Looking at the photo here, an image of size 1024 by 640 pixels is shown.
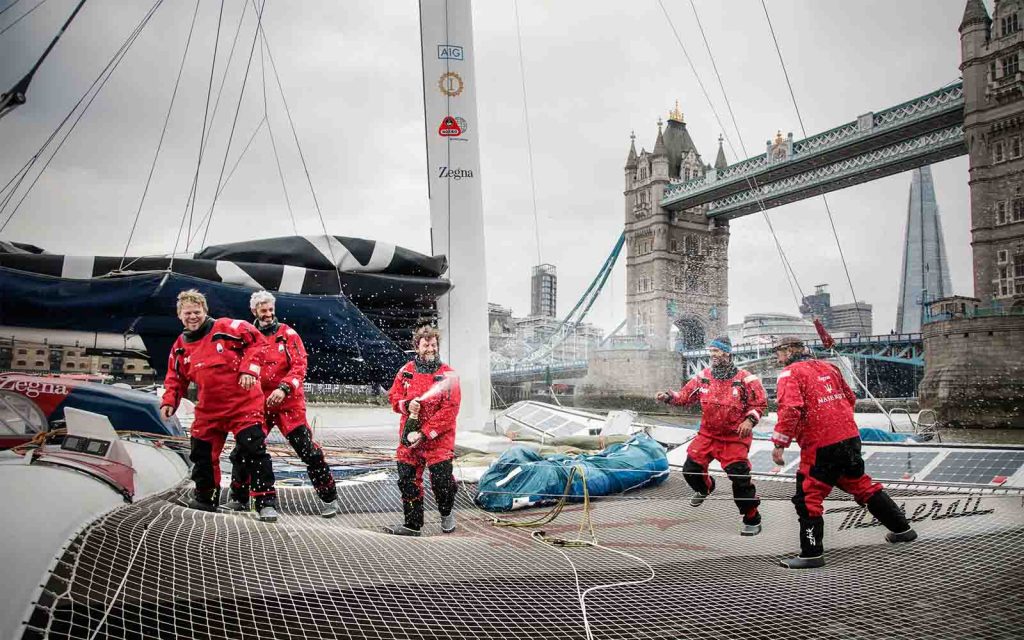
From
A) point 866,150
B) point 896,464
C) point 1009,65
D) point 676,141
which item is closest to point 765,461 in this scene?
point 896,464

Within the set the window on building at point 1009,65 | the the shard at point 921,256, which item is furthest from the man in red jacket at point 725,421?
the the shard at point 921,256

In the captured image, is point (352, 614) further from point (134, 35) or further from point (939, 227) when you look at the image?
point (939, 227)

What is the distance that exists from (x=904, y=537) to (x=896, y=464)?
138 cm

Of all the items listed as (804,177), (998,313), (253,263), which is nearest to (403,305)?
(253,263)

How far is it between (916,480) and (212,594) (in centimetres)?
391

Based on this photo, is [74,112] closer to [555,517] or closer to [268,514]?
[268,514]

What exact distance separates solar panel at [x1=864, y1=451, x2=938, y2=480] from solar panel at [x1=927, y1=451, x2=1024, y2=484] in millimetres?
104

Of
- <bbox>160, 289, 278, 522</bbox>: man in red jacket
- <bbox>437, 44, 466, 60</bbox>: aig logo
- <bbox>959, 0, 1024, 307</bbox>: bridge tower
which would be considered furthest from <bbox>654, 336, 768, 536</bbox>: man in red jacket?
<bbox>959, 0, 1024, 307</bbox>: bridge tower

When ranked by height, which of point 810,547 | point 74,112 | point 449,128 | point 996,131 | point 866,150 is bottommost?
point 810,547

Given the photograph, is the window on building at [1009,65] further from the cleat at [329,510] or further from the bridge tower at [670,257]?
the bridge tower at [670,257]

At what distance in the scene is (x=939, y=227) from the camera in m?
14.5

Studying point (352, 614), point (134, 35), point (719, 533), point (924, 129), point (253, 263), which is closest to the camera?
point (352, 614)

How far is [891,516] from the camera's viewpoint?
2801mm

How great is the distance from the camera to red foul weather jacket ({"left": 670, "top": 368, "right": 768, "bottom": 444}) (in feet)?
11.9
